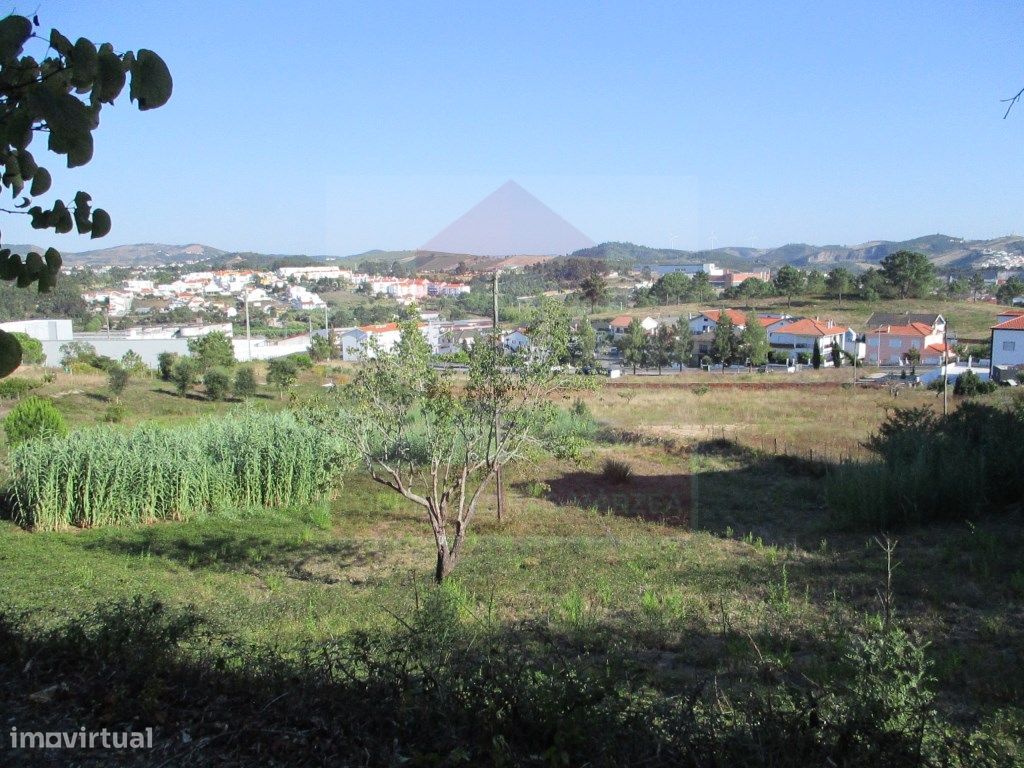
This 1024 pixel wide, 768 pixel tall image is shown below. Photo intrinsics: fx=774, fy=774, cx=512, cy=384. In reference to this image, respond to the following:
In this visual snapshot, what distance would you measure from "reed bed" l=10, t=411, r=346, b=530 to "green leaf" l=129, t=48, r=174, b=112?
773 centimetres

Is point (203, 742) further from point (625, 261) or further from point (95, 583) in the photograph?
point (625, 261)

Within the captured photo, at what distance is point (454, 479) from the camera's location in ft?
27.8

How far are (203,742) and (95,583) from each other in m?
5.18

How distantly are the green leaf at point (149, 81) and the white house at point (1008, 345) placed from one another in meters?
39.3

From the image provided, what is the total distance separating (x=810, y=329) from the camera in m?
46.6

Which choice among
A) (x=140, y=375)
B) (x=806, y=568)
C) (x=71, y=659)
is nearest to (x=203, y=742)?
(x=71, y=659)

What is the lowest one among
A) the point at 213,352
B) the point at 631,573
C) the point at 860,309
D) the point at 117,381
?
the point at 631,573

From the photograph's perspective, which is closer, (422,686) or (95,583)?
(422,686)

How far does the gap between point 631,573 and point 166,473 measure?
6646 mm

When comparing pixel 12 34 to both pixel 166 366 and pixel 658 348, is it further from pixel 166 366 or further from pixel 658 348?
pixel 658 348

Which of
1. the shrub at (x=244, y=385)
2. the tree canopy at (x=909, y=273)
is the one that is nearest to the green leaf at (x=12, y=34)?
the shrub at (x=244, y=385)

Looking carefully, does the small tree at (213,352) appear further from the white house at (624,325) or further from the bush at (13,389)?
the white house at (624,325)

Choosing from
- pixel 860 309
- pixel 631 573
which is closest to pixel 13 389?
pixel 631 573

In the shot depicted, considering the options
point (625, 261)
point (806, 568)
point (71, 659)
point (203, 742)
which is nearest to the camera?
point (203, 742)
